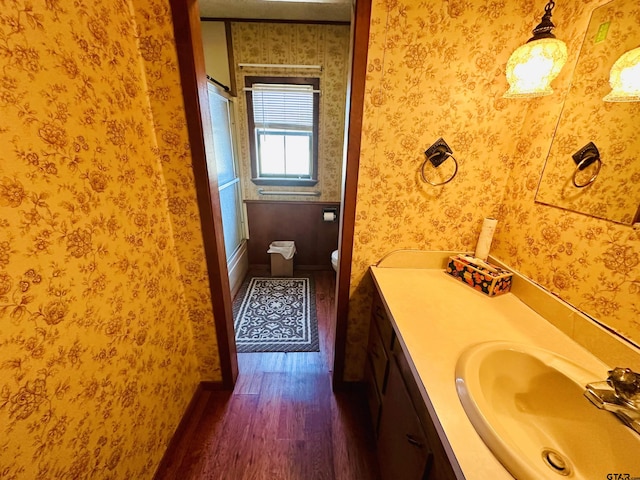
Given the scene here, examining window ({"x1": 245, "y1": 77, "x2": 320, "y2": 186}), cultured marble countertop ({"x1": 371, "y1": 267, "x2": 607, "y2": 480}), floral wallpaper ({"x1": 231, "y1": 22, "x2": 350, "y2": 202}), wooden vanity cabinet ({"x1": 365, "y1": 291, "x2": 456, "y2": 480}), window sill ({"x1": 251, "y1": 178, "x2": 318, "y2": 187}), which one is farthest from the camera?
window sill ({"x1": 251, "y1": 178, "x2": 318, "y2": 187})

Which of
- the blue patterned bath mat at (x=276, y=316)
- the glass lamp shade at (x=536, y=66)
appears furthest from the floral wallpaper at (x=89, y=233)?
the glass lamp shade at (x=536, y=66)

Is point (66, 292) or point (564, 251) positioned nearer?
point (66, 292)

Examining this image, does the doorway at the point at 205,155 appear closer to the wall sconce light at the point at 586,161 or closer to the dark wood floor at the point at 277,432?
the dark wood floor at the point at 277,432

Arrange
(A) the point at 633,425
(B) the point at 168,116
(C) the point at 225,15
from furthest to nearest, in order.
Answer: (C) the point at 225,15 → (B) the point at 168,116 → (A) the point at 633,425

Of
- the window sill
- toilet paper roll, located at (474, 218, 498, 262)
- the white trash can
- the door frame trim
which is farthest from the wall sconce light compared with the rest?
the white trash can

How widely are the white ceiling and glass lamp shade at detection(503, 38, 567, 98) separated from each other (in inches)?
72.3

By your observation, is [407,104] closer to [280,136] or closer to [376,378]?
[376,378]

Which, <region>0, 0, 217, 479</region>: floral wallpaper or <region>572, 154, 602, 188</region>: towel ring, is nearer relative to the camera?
<region>0, 0, 217, 479</region>: floral wallpaper

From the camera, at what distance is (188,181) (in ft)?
3.88

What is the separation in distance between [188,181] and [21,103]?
59 cm

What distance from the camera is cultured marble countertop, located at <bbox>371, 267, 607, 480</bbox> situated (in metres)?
0.54

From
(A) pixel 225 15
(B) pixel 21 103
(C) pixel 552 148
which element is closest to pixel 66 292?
(B) pixel 21 103

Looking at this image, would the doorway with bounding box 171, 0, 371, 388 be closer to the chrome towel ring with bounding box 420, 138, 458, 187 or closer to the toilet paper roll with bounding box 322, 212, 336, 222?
the chrome towel ring with bounding box 420, 138, 458, 187

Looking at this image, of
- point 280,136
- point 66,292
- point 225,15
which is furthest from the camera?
point 280,136
